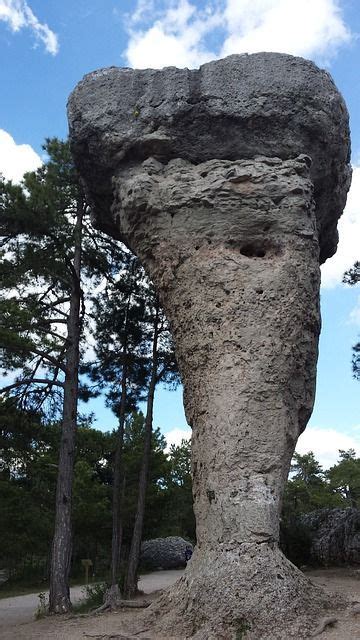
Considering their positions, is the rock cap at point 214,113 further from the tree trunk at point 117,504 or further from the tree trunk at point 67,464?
the tree trunk at point 117,504

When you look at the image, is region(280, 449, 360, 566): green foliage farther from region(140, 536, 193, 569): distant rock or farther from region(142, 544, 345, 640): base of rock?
region(142, 544, 345, 640): base of rock

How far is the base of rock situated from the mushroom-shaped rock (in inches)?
0.6

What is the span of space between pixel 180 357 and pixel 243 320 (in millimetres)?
1094

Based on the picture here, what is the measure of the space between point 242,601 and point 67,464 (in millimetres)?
6025

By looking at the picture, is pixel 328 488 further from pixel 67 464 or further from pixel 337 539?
pixel 67 464

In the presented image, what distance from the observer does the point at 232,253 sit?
784cm

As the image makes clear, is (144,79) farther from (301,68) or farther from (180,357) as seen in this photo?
(180,357)

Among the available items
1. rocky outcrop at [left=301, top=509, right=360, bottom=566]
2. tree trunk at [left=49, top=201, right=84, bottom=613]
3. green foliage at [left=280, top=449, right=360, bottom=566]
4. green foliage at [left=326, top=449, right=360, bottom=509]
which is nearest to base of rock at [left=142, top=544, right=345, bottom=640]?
tree trunk at [left=49, top=201, right=84, bottom=613]

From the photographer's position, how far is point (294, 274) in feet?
25.1

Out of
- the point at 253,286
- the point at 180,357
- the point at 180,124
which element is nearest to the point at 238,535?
the point at 180,357

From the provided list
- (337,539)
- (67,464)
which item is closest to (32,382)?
(67,464)

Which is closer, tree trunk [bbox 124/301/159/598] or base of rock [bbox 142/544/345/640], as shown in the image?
base of rock [bbox 142/544/345/640]

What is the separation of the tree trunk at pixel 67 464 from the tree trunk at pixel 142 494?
192 cm

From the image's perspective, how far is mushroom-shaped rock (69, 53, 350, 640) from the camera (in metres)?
6.25
